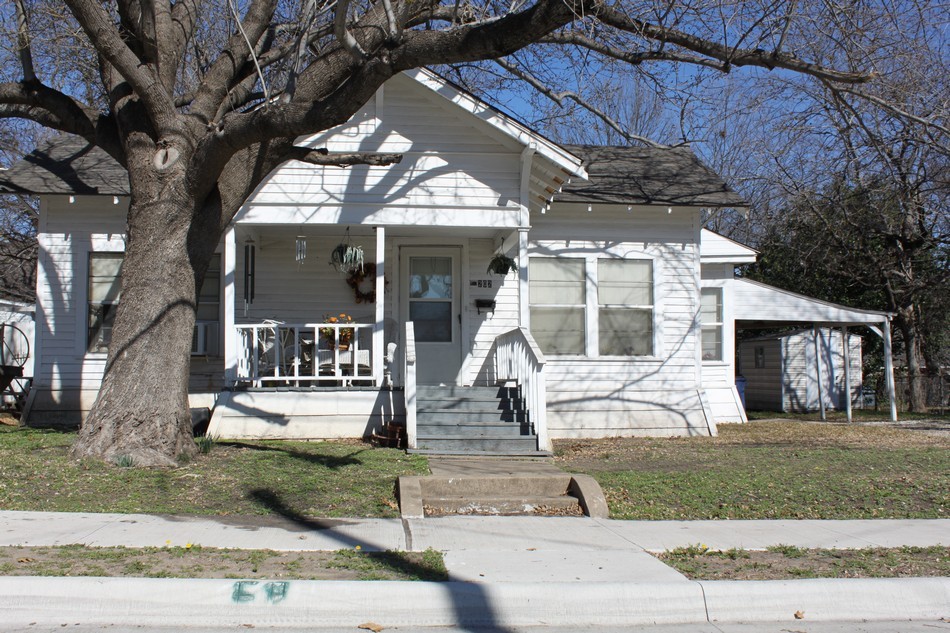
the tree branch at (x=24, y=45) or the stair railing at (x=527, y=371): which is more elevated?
the tree branch at (x=24, y=45)

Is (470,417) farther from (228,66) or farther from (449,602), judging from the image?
(449,602)

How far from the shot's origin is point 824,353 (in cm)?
2466

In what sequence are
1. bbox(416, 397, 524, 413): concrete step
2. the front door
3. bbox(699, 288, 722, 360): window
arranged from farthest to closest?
bbox(699, 288, 722, 360): window, the front door, bbox(416, 397, 524, 413): concrete step

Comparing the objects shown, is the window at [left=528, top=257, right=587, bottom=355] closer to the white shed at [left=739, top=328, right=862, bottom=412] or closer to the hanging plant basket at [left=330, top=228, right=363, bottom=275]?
the hanging plant basket at [left=330, top=228, right=363, bottom=275]

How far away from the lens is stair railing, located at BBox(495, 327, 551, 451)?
11.2 meters

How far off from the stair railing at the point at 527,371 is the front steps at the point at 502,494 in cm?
202

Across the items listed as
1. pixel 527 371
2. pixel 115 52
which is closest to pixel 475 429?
pixel 527 371

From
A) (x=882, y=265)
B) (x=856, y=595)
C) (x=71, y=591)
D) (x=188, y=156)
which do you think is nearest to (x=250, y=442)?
(x=188, y=156)

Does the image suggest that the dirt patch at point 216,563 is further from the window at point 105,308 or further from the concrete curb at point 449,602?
the window at point 105,308

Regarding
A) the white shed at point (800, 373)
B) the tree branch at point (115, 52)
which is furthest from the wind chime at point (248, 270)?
the white shed at point (800, 373)

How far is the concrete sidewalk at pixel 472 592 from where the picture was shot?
5.15 m

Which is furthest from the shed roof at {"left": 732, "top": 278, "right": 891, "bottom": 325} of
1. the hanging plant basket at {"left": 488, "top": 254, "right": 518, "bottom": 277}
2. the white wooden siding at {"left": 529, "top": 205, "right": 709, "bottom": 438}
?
the hanging plant basket at {"left": 488, "top": 254, "right": 518, "bottom": 277}

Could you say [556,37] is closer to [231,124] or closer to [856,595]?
[231,124]

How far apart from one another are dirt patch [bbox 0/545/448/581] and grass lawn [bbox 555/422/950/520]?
2.79 metres
